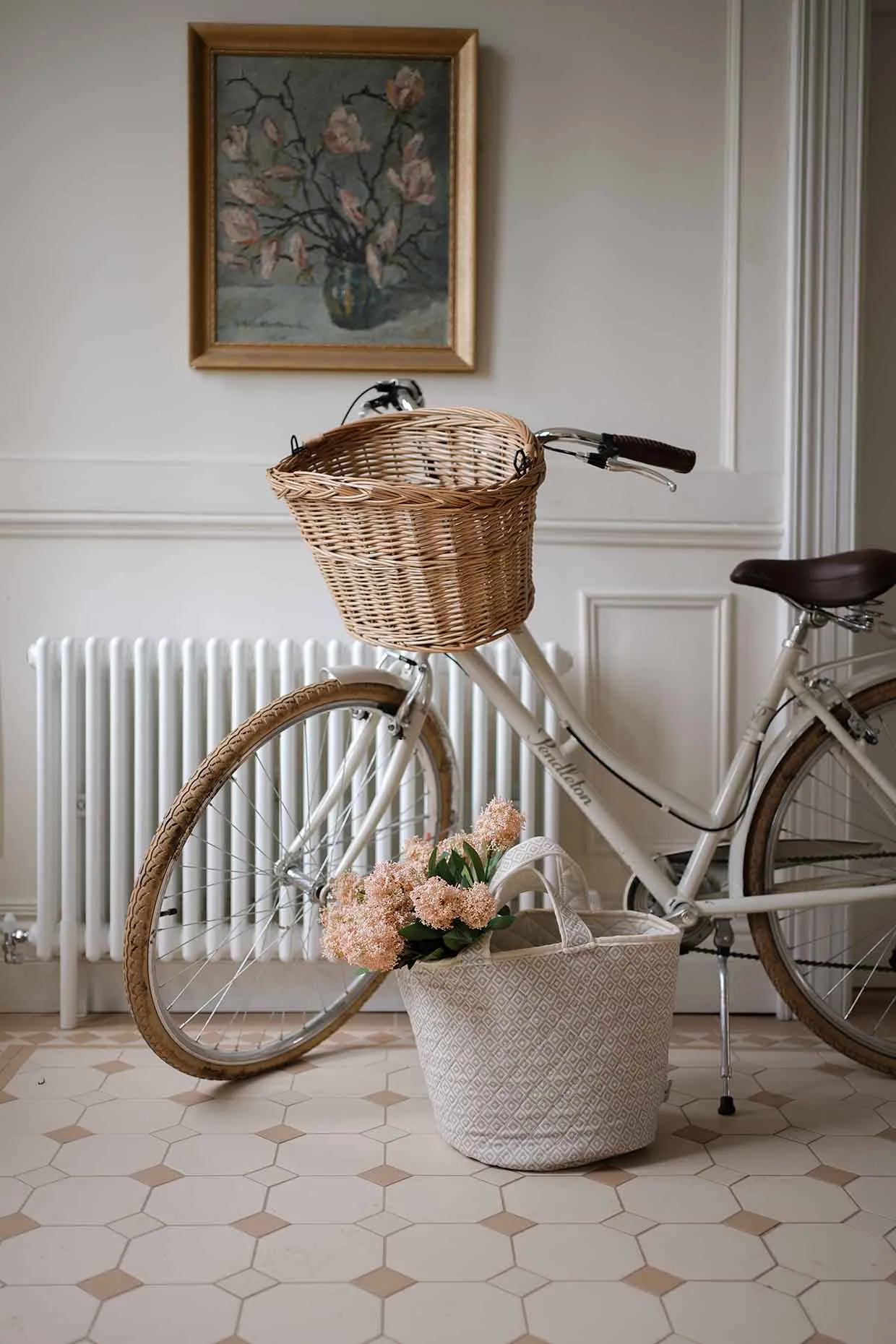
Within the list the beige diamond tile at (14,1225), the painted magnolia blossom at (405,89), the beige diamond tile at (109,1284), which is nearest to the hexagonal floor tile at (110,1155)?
the beige diamond tile at (14,1225)

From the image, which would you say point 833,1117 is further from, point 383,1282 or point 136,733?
point 136,733

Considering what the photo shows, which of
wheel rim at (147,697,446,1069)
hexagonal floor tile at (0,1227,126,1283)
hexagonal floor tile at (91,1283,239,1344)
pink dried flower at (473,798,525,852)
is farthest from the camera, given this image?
wheel rim at (147,697,446,1069)

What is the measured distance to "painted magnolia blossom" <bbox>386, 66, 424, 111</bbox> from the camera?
2238 millimetres

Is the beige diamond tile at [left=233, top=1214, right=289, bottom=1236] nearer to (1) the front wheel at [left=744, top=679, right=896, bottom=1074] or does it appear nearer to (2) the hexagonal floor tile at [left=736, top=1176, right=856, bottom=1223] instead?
(2) the hexagonal floor tile at [left=736, top=1176, right=856, bottom=1223]

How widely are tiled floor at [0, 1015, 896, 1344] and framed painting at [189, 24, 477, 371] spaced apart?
1.31 meters

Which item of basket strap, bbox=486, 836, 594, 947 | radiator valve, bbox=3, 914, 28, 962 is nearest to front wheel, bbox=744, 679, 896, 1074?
basket strap, bbox=486, 836, 594, 947

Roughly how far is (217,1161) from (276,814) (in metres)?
0.67

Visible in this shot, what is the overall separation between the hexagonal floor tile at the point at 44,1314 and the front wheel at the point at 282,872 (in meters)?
0.50

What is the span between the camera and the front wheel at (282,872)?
1897 millimetres

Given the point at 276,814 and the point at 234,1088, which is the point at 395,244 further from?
the point at 234,1088

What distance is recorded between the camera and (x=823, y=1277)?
1.39m

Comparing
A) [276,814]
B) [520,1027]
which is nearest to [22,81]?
Result: [276,814]

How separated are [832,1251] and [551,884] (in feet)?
1.82

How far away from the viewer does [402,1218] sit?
1.53 metres
